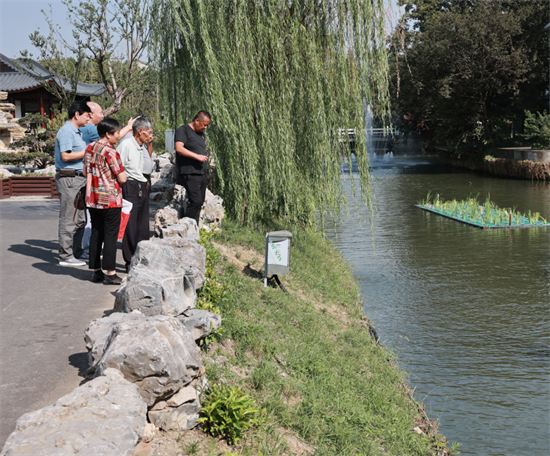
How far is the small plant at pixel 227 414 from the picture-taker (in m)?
4.08

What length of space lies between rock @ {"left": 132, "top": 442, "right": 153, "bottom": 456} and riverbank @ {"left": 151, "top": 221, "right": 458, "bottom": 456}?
214 mm

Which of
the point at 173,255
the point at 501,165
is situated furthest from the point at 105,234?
the point at 501,165

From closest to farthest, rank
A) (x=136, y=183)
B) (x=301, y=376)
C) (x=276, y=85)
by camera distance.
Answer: (x=301, y=376), (x=136, y=183), (x=276, y=85)

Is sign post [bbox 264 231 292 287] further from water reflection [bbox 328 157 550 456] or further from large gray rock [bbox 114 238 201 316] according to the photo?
large gray rock [bbox 114 238 201 316]

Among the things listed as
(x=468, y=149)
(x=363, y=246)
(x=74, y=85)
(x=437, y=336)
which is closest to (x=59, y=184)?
(x=437, y=336)

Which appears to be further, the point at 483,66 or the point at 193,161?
the point at 483,66

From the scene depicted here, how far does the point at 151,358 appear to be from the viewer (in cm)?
379

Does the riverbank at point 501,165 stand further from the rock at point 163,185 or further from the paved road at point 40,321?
the paved road at point 40,321

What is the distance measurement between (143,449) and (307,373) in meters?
2.88

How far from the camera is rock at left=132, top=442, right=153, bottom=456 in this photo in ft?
11.4

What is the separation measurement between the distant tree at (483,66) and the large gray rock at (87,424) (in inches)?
1439

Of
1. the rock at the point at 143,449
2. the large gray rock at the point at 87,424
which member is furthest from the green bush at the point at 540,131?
the large gray rock at the point at 87,424

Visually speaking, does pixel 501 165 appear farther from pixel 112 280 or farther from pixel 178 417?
pixel 178 417

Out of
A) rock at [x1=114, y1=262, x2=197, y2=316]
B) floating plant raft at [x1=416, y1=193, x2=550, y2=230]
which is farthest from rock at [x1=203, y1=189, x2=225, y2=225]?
floating plant raft at [x1=416, y1=193, x2=550, y2=230]
